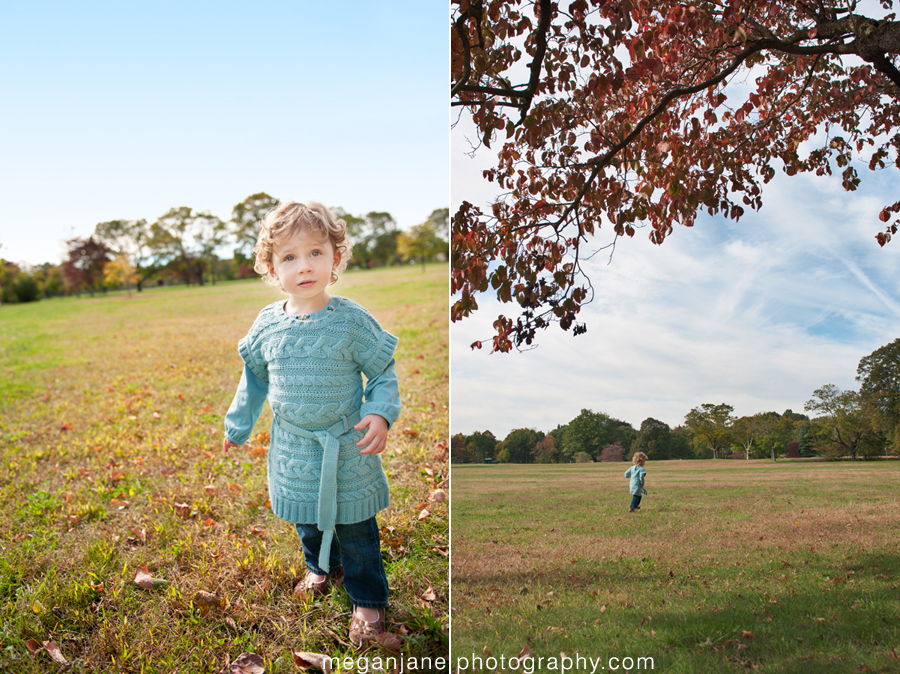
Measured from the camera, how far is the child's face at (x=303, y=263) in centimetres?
201

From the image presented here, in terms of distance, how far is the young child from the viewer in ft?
6.62

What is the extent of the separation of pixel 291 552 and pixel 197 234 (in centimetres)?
3782

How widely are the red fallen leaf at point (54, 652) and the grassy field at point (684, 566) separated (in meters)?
1.43

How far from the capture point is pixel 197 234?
36.3 metres

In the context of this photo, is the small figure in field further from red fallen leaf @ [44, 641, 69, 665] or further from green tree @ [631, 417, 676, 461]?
red fallen leaf @ [44, 641, 69, 665]

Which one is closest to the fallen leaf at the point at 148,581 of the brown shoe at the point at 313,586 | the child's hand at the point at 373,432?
the brown shoe at the point at 313,586

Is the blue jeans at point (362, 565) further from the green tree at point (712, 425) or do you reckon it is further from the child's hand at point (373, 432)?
the green tree at point (712, 425)

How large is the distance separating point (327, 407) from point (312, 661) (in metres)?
0.87

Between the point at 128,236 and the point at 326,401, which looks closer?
the point at 326,401

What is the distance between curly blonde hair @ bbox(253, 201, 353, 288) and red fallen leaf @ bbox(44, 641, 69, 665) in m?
1.54

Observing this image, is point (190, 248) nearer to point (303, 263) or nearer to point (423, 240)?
point (423, 240)

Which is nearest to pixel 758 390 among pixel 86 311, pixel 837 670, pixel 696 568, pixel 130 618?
pixel 696 568

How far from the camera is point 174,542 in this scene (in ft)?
9.11

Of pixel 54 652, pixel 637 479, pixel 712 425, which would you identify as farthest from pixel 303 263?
pixel 712 425
